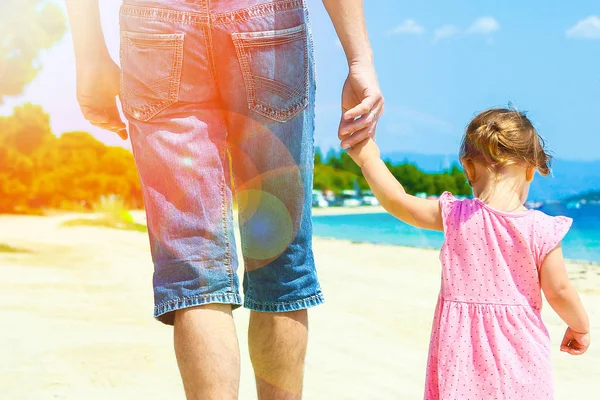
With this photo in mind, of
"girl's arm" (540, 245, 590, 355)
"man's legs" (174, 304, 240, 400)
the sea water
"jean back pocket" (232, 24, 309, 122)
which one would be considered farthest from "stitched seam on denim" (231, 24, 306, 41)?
the sea water

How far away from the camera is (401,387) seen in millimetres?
2875

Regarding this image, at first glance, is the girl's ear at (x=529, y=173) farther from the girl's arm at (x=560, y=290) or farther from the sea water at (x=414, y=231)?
the sea water at (x=414, y=231)

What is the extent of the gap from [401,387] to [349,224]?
35.2m

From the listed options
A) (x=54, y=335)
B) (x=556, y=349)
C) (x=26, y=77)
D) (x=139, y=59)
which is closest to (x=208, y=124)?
(x=139, y=59)

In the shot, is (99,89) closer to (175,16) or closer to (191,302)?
(175,16)

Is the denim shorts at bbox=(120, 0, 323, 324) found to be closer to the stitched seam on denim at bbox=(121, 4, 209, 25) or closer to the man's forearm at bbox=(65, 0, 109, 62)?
the stitched seam on denim at bbox=(121, 4, 209, 25)

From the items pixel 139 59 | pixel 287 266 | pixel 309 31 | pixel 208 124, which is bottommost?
pixel 287 266

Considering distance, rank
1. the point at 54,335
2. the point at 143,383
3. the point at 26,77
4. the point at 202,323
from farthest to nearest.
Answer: the point at 26,77
the point at 54,335
the point at 143,383
the point at 202,323

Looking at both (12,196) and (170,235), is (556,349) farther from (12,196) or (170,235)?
(12,196)

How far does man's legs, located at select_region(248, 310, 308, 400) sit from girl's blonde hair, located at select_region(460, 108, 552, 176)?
63 centimetres

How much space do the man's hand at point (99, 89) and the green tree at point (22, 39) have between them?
7.34 metres

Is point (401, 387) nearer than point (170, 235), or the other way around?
point (170, 235)

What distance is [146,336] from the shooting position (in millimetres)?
3617

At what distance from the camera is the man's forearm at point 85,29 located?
1715mm
